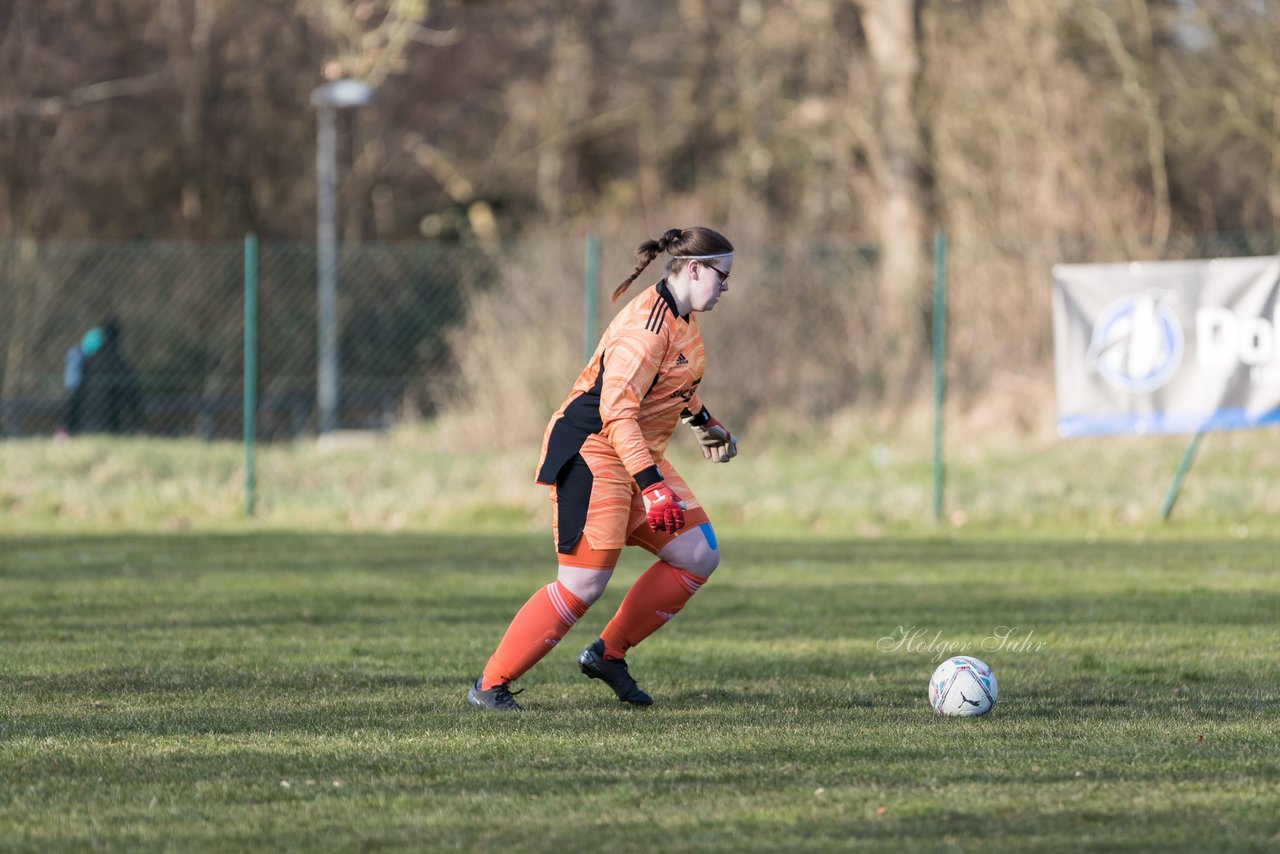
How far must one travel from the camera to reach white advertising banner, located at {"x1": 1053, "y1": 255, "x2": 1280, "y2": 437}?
1402 centimetres

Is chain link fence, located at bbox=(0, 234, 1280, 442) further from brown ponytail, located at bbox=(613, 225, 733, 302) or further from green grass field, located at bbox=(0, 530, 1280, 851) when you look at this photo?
brown ponytail, located at bbox=(613, 225, 733, 302)

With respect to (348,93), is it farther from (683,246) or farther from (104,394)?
(683,246)

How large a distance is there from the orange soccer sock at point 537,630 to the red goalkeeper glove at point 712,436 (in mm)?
914

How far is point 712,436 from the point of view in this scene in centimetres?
714

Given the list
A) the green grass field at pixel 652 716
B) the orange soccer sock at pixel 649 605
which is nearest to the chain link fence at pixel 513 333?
the green grass field at pixel 652 716

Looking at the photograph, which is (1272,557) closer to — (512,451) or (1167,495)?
(1167,495)

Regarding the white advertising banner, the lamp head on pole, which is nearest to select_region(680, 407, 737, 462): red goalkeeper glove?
the white advertising banner

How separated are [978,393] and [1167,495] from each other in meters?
3.92

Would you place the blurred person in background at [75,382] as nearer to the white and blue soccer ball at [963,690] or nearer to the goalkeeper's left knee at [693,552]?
the goalkeeper's left knee at [693,552]

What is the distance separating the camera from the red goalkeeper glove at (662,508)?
6109 mm

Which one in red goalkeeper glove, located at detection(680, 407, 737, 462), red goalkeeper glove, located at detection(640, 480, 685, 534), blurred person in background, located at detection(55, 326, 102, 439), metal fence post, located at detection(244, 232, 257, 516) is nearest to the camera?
red goalkeeper glove, located at detection(640, 480, 685, 534)

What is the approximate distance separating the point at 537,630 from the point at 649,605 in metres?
0.47

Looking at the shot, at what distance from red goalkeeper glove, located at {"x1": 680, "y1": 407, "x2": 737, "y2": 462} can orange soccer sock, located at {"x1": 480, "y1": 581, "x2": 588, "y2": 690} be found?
91 centimetres

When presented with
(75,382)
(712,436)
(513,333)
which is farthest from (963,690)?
(75,382)
